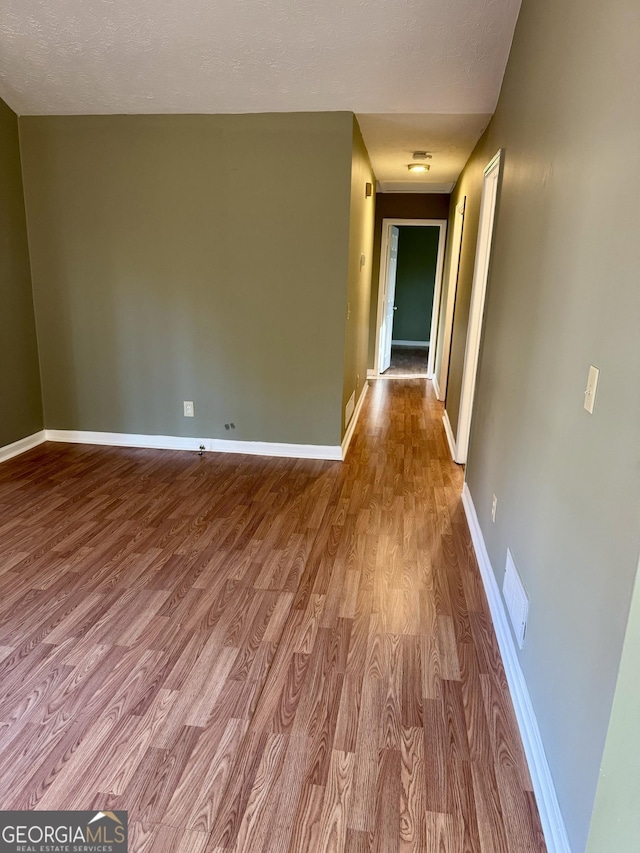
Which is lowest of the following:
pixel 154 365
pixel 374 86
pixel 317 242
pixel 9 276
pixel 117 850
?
pixel 117 850

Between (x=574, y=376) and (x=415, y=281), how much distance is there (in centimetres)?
Result: 942

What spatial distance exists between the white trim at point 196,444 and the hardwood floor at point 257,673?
2.43 ft

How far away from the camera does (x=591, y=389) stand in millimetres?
1300

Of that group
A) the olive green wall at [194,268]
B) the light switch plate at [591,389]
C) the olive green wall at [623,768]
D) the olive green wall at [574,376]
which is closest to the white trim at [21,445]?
the olive green wall at [194,268]

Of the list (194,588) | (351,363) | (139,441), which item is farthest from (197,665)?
(351,363)

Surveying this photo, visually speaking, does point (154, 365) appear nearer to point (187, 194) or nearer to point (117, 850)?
point (187, 194)

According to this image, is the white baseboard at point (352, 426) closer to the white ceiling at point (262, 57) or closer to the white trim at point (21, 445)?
the white ceiling at point (262, 57)

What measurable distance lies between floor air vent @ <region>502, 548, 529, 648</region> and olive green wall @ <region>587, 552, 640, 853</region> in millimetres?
707

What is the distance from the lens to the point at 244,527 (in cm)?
310

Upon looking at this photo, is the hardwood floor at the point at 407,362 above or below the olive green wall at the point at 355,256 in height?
below

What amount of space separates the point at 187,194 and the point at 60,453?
226 centimetres

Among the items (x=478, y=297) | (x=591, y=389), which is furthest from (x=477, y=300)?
(x=591, y=389)

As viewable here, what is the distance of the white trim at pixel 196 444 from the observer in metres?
4.25

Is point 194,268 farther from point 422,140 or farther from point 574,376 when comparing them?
point 574,376
